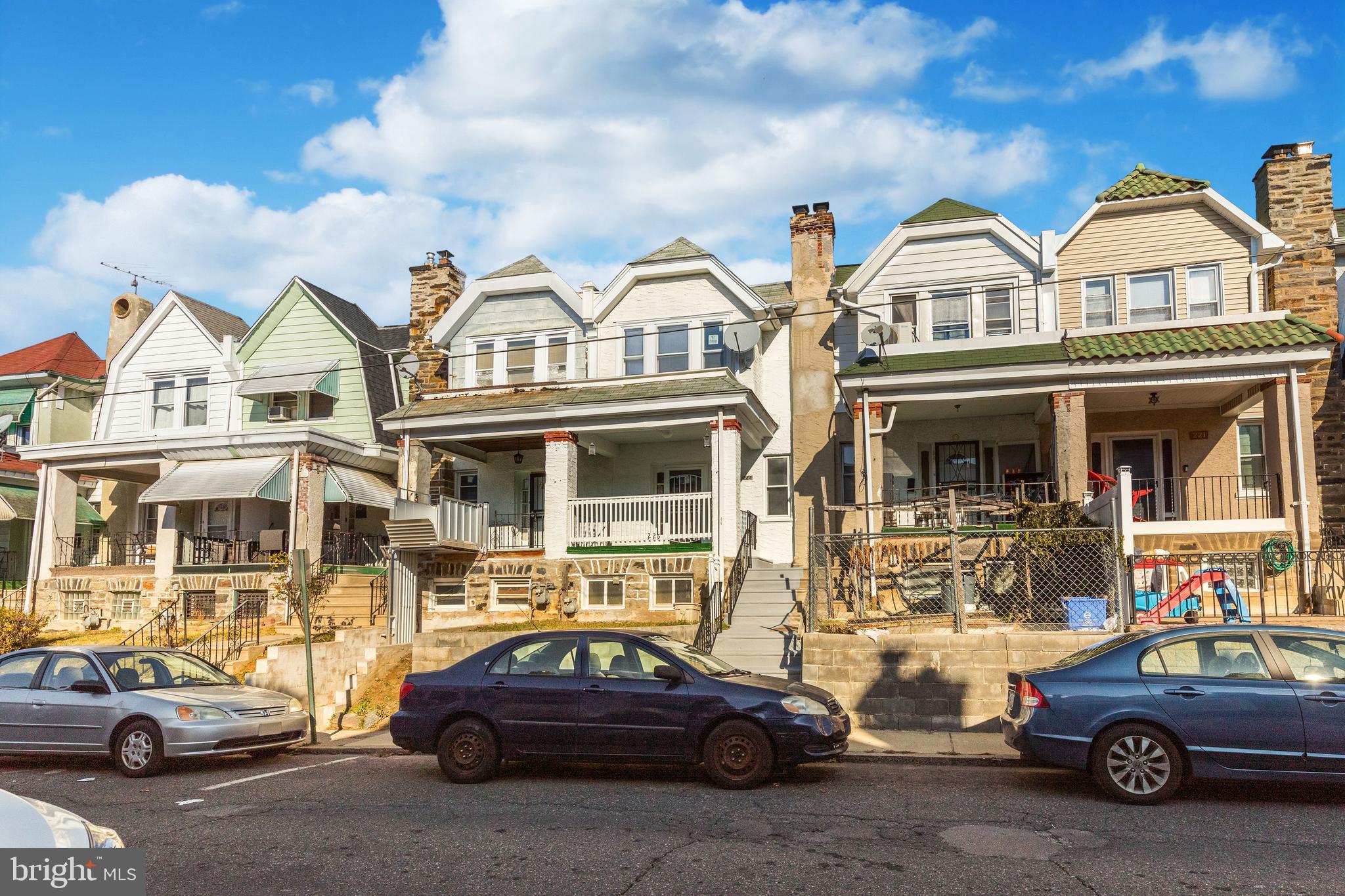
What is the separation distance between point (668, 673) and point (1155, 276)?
1523 centimetres

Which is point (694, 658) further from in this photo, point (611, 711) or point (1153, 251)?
point (1153, 251)

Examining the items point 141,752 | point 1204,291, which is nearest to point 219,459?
point 141,752

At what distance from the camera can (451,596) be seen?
2144 cm

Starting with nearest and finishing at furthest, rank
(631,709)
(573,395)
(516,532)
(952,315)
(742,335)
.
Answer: (631,709) → (952,315) → (573,395) → (742,335) → (516,532)

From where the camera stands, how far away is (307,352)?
85.3 ft

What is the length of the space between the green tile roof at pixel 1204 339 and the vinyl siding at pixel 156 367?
801 inches

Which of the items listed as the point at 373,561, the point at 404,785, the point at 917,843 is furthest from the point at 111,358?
the point at 917,843

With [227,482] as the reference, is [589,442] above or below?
above

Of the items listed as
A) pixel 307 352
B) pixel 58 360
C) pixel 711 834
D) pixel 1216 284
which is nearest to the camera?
pixel 711 834

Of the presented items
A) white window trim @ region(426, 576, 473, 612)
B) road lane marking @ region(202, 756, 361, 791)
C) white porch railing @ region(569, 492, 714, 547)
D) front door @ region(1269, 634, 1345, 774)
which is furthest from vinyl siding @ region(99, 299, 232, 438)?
front door @ region(1269, 634, 1345, 774)

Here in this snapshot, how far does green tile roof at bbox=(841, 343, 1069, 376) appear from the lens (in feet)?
61.2

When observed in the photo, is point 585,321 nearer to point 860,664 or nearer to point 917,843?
point 860,664

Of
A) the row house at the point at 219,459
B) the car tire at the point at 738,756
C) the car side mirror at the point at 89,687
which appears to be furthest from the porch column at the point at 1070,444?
the car side mirror at the point at 89,687

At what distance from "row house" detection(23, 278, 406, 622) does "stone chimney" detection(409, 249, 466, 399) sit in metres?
0.91
